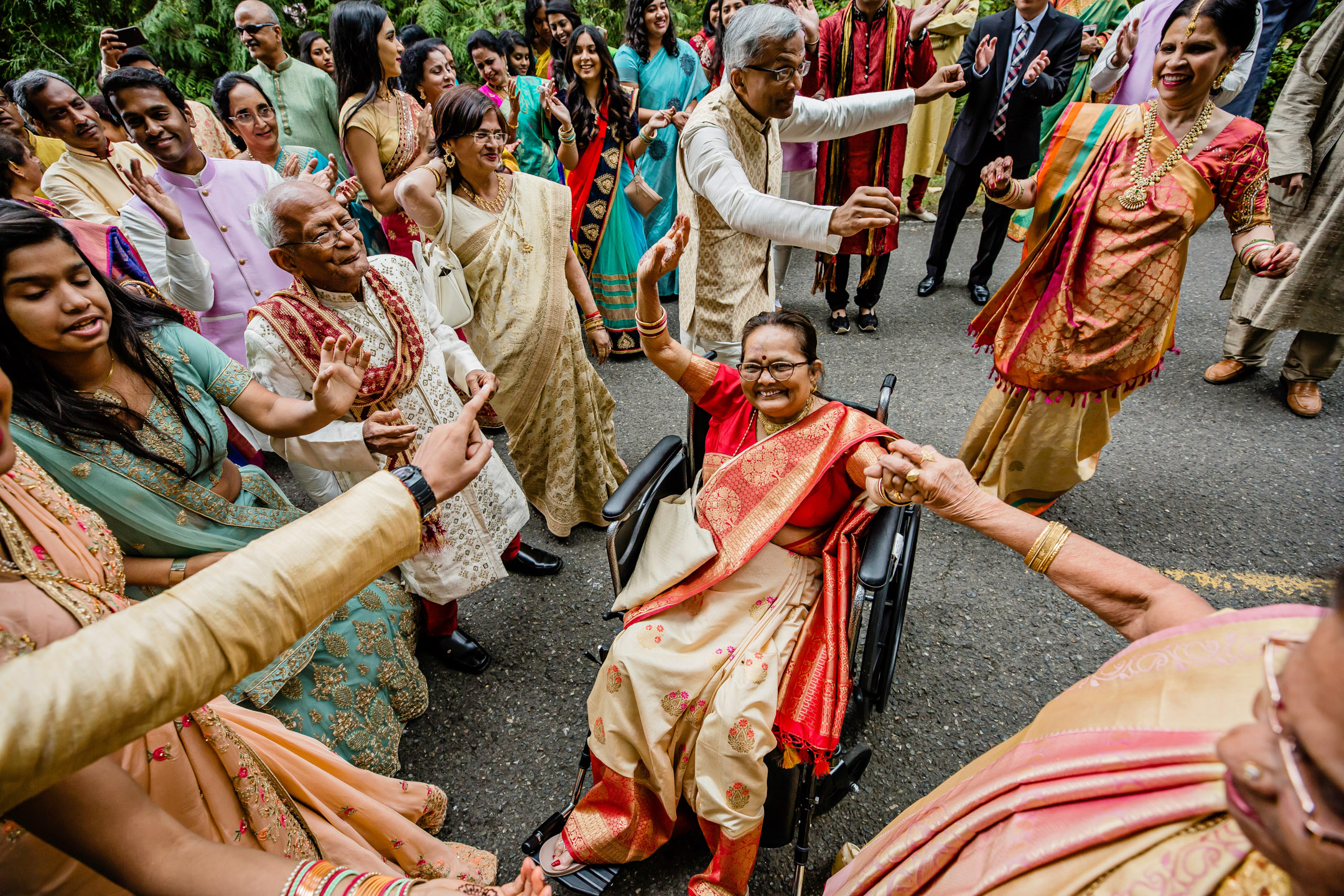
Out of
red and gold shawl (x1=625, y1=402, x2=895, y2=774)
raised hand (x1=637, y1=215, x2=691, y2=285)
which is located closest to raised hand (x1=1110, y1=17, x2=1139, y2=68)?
raised hand (x1=637, y1=215, x2=691, y2=285)

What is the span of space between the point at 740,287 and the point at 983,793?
2009 mm

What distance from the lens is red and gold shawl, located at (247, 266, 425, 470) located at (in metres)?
1.83

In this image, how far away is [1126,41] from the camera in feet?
10.8

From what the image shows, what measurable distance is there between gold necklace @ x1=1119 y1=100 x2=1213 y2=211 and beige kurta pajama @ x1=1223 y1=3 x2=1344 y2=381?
4.55ft

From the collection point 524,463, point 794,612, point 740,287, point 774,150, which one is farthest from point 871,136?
point 794,612

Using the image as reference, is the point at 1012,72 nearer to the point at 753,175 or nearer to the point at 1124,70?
the point at 1124,70

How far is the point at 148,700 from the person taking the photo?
71 cm

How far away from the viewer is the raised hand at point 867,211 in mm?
1851

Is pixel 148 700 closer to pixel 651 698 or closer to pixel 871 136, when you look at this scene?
pixel 651 698

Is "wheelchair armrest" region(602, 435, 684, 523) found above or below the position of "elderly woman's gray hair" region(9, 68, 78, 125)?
below

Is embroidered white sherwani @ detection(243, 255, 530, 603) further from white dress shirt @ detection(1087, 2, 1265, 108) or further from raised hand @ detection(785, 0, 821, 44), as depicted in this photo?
white dress shirt @ detection(1087, 2, 1265, 108)

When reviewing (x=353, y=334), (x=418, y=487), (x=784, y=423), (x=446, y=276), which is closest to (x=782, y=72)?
(x=784, y=423)

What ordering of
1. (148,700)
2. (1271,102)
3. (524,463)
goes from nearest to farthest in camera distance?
(148,700) → (524,463) → (1271,102)

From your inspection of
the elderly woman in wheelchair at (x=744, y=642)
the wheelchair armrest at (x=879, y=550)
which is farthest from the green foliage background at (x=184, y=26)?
the wheelchair armrest at (x=879, y=550)
